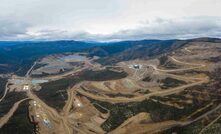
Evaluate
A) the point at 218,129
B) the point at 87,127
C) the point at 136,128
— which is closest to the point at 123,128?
the point at 136,128

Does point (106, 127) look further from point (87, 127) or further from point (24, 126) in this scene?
point (24, 126)

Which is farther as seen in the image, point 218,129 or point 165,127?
point 165,127

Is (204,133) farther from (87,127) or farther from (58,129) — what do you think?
(58,129)

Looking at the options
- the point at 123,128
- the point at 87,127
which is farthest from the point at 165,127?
the point at 87,127

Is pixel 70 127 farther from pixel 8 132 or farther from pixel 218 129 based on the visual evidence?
pixel 218 129

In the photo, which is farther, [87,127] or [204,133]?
[87,127]

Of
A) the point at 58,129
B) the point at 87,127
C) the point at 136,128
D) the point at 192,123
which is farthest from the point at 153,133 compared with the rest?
the point at 58,129

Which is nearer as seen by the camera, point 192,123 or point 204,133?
point 204,133
